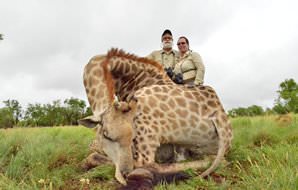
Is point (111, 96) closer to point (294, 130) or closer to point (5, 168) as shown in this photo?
point (5, 168)

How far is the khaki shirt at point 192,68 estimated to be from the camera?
646 centimetres

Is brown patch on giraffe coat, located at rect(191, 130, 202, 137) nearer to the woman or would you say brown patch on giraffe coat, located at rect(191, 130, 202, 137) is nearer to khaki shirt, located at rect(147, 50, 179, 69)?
the woman

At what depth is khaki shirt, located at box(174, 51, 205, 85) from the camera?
6.46 m

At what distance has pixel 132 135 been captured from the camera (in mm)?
3619

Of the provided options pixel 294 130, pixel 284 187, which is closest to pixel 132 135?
pixel 284 187

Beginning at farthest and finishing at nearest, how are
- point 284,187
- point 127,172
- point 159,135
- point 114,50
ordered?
point 114,50
point 159,135
point 127,172
point 284,187

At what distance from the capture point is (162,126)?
401cm

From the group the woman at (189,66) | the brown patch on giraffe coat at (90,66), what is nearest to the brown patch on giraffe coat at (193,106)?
the brown patch on giraffe coat at (90,66)

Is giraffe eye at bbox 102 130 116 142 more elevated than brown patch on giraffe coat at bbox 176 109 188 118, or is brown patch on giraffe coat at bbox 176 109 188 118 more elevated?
brown patch on giraffe coat at bbox 176 109 188 118

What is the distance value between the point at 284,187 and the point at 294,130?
13.2ft

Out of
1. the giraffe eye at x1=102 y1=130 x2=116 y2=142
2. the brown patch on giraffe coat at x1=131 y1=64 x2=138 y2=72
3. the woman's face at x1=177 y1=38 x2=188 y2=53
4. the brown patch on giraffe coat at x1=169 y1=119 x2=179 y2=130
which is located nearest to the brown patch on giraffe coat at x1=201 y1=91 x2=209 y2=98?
the brown patch on giraffe coat at x1=169 y1=119 x2=179 y2=130

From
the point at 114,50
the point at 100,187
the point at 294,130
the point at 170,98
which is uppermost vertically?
the point at 114,50

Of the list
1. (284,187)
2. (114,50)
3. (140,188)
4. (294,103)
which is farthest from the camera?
(294,103)

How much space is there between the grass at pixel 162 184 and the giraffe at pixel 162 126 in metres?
0.28
